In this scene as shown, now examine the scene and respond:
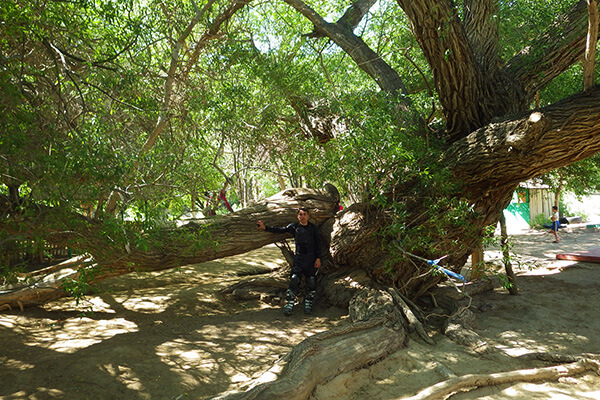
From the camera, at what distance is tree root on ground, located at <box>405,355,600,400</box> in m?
3.91

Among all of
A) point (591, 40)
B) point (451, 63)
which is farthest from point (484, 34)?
point (591, 40)

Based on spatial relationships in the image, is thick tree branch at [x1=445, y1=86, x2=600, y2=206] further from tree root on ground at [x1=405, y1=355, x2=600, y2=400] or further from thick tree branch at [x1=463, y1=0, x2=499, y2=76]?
tree root on ground at [x1=405, y1=355, x2=600, y2=400]

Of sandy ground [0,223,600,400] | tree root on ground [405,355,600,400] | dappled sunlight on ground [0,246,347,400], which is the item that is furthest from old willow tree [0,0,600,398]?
tree root on ground [405,355,600,400]

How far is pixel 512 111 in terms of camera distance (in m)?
6.30

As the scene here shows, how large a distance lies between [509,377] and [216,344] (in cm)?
321

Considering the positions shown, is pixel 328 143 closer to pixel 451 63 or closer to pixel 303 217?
pixel 303 217

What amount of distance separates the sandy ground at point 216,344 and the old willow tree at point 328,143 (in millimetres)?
452

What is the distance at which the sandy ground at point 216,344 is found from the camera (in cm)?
399

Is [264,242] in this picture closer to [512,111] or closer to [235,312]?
[235,312]

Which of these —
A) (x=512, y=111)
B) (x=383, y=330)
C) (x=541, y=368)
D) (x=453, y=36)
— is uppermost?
(x=453, y=36)

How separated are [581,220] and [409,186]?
20.4 metres

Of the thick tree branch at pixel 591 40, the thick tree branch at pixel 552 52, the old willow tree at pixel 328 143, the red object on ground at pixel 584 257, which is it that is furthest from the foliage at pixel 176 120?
the thick tree branch at pixel 591 40

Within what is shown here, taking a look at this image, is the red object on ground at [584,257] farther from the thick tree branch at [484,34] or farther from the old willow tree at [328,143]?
the thick tree branch at [484,34]

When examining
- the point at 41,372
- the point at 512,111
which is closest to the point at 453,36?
the point at 512,111
